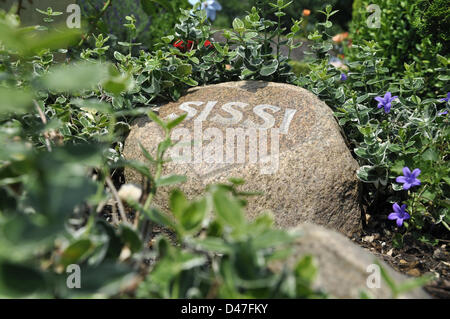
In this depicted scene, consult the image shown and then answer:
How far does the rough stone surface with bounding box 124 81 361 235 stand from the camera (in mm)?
2217

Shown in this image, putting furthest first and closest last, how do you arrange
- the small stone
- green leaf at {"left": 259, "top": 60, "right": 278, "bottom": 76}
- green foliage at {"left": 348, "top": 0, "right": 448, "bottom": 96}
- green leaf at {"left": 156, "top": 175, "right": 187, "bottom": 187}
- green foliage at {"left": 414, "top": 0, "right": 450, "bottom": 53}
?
green foliage at {"left": 348, "top": 0, "right": 448, "bottom": 96} < green foliage at {"left": 414, "top": 0, "right": 450, "bottom": 53} < green leaf at {"left": 259, "top": 60, "right": 278, "bottom": 76} < the small stone < green leaf at {"left": 156, "top": 175, "right": 187, "bottom": 187}

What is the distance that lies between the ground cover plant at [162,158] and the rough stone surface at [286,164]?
134 mm

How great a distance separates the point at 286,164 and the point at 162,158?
0.88 meters

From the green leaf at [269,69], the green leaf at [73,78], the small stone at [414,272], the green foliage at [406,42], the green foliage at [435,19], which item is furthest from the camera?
the green foliage at [406,42]

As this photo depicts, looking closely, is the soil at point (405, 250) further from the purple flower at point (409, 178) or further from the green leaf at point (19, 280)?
the green leaf at point (19, 280)

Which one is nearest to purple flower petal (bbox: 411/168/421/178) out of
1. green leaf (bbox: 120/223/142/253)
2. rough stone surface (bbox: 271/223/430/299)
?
rough stone surface (bbox: 271/223/430/299)

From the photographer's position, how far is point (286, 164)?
2.24m

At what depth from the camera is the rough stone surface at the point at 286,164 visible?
7.27 ft

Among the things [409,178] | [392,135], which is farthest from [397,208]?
[392,135]

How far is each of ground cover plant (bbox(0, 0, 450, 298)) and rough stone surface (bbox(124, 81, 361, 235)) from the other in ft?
0.44

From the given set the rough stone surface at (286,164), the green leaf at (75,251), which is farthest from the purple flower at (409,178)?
the green leaf at (75,251)

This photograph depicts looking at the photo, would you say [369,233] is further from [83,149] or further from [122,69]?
[83,149]

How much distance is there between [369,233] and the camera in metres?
2.45

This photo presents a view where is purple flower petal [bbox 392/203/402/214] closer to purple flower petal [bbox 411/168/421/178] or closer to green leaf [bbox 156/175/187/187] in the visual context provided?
purple flower petal [bbox 411/168/421/178]
